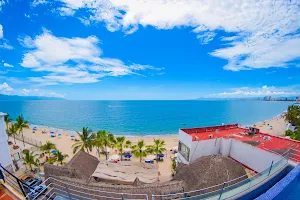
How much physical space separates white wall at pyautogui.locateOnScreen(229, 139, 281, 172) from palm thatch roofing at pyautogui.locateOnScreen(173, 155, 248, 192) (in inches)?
60.0

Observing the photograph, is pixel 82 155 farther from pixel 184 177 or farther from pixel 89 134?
pixel 184 177

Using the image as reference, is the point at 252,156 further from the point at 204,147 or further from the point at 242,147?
the point at 204,147

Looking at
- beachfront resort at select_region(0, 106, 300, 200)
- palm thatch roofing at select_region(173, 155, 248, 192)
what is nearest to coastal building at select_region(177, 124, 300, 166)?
beachfront resort at select_region(0, 106, 300, 200)

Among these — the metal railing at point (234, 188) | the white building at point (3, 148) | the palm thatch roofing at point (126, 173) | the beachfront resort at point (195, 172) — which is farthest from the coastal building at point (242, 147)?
the white building at point (3, 148)

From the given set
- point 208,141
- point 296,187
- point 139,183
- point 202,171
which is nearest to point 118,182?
point 139,183

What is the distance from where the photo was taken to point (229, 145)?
1616 cm

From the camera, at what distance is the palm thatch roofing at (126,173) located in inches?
621

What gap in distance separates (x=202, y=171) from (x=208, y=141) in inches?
153

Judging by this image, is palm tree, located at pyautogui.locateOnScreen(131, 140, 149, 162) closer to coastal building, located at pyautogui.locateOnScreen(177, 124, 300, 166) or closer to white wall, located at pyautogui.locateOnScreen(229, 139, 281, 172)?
coastal building, located at pyautogui.locateOnScreen(177, 124, 300, 166)

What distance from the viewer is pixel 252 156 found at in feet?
44.9

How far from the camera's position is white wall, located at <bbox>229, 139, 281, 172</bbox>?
40.1ft

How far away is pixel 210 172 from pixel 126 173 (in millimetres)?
9012

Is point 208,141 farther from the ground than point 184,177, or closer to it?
farther from the ground

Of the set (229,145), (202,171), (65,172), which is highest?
(229,145)
